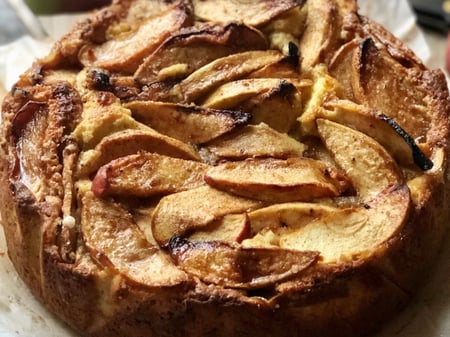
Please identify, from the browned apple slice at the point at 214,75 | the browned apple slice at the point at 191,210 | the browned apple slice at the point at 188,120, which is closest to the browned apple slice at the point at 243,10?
the browned apple slice at the point at 214,75

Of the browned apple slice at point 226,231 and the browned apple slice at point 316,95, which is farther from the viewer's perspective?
the browned apple slice at point 316,95

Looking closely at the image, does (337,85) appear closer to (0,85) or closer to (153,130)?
(153,130)

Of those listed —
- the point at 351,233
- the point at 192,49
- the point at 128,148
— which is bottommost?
the point at 351,233

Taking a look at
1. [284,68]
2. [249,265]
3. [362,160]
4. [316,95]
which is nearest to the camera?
[249,265]

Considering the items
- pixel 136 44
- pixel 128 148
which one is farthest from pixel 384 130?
pixel 136 44

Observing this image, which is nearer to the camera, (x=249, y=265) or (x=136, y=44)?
(x=249, y=265)

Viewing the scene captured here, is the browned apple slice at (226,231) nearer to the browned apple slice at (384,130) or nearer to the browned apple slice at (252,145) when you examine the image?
the browned apple slice at (252,145)

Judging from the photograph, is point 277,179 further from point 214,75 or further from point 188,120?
point 214,75

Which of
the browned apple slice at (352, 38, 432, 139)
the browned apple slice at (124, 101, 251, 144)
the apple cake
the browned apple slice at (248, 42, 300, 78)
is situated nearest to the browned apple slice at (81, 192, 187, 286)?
the apple cake
